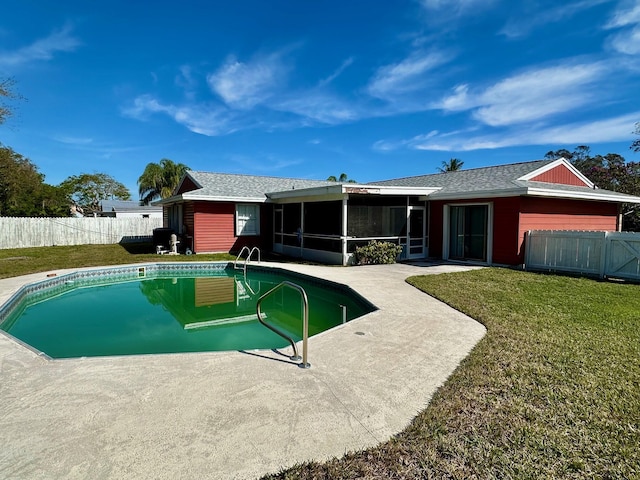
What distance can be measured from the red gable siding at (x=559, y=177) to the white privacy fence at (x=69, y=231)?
23553 mm

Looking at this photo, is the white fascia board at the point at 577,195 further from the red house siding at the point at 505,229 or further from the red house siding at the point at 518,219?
the red house siding at the point at 505,229

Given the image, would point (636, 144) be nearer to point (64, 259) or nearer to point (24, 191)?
point (64, 259)

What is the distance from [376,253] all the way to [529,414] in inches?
383

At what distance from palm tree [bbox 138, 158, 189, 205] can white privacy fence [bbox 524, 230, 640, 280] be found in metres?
39.1

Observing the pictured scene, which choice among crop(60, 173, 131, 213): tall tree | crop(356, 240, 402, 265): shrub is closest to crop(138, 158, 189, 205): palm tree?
crop(60, 173, 131, 213): tall tree

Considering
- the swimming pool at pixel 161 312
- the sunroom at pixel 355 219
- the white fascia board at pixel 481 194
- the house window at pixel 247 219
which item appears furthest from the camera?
the house window at pixel 247 219

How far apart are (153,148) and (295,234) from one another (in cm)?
3064

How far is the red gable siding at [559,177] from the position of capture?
13961 mm

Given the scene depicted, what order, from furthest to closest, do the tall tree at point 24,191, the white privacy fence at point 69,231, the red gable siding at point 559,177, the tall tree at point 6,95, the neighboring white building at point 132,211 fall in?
the neighboring white building at point 132,211 → the tall tree at point 24,191 → the white privacy fence at point 69,231 → the tall tree at point 6,95 → the red gable siding at point 559,177

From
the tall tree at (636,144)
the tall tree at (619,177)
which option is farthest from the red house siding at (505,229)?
the tall tree at (636,144)

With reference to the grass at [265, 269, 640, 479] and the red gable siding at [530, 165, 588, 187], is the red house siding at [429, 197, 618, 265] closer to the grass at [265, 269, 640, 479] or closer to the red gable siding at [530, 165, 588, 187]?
the red gable siding at [530, 165, 588, 187]

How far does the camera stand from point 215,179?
1827 cm

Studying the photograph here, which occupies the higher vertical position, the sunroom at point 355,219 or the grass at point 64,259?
the sunroom at point 355,219

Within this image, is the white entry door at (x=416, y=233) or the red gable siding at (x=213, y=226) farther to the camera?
the red gable siding at (x=213, y=226)
